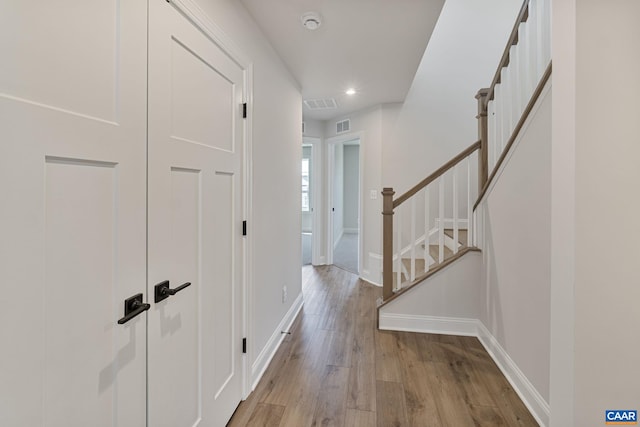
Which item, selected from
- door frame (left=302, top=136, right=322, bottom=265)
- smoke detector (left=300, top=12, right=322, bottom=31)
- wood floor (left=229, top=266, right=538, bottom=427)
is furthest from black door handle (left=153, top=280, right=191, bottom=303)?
door frame (left=302, top=136, right=322, bottom=265)

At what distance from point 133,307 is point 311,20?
2008 millimetres

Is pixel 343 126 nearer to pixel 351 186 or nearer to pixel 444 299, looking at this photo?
pixel 444 299

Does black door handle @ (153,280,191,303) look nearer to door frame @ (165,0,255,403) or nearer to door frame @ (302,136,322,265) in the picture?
door frame @ (165,0,255,403)

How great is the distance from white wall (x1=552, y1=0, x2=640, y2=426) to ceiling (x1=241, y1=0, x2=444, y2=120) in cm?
112

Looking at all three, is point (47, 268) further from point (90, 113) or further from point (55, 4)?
point (55, 4)

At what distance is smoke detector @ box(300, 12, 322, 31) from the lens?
207 cm

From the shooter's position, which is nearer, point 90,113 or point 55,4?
point 55,4

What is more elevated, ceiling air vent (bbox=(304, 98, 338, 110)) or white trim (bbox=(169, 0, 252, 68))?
ceiling air vent (bbox=(304, 98, 338, 110))

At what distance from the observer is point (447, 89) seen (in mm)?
4258

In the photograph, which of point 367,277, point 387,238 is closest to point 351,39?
point 387,238

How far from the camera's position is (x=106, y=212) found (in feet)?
3.14

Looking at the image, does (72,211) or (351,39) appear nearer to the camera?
(72,211)

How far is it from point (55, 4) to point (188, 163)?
2.15 ft

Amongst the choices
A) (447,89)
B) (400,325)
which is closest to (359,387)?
(400,325)
